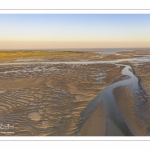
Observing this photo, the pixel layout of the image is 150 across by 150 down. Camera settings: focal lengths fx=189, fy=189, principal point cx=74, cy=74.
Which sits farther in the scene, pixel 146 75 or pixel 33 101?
pixel 146 75

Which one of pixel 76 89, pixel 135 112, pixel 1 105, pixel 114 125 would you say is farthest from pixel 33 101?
pixel 135 112

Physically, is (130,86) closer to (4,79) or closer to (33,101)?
(33,101)

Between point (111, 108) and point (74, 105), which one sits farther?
point (74, 105)
